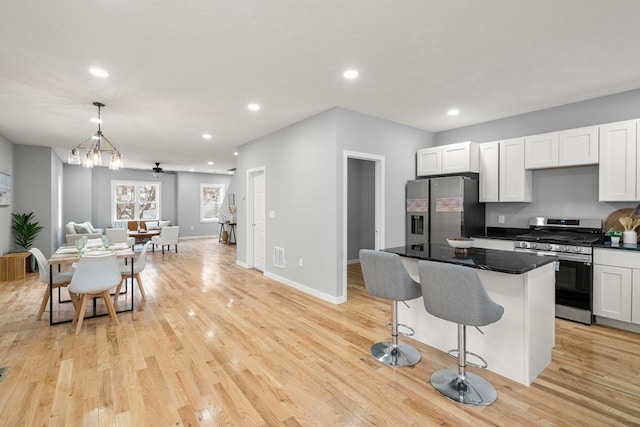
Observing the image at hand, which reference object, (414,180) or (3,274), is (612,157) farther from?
(3,274)

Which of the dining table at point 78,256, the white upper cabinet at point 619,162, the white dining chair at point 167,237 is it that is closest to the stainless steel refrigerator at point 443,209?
the white upper cabinet at point 619,162

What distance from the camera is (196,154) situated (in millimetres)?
8141

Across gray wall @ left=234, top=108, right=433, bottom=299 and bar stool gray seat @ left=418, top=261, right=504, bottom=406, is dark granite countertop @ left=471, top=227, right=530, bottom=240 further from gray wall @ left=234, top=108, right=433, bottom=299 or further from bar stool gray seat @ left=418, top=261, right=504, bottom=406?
bar stool gray seat @ left=418, top=261, right=504, bottom=406

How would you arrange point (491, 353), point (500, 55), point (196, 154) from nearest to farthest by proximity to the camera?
point (491, 353) < point (500, 55) < point (196, 154)

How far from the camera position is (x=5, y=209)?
5.87 meters

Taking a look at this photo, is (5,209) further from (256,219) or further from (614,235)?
(614,235)

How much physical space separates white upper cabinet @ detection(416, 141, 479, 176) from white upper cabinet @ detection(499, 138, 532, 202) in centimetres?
39

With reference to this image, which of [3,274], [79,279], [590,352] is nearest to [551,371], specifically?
[590,352]

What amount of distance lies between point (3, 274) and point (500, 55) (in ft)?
27.3

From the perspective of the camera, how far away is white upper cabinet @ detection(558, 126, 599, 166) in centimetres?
366

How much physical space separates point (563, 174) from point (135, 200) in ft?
41.3

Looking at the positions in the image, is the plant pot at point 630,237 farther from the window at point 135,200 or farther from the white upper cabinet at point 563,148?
the window at point 135,200

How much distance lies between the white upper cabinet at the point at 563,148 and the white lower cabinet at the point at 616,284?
118 centimetres

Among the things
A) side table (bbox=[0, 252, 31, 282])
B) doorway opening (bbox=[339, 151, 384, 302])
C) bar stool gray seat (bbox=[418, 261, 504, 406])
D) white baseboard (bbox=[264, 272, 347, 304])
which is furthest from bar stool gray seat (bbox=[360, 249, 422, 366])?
side table (bbox=[0, 252, 31, 282])
